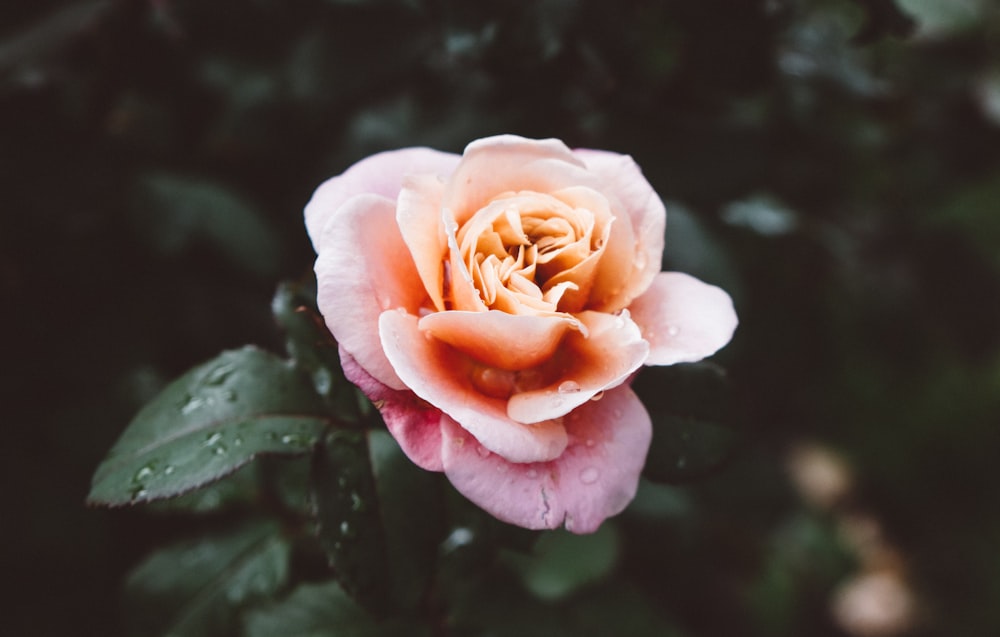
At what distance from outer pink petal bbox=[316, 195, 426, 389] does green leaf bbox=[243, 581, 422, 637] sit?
1.40ft

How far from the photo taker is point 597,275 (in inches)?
23.6

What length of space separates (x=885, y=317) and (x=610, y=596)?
4.69 feet

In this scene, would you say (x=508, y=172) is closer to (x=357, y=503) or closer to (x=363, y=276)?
(x=363, y=276)

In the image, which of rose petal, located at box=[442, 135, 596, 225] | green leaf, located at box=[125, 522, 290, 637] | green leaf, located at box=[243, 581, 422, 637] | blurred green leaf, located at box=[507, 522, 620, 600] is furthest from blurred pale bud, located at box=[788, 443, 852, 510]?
rose petal, located at box=[442, 135, 596, 225]

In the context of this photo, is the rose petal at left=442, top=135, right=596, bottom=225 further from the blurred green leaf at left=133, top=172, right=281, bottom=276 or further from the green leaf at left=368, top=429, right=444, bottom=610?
the blurred green leaf at left=133, top=172, right=281, bottom=276

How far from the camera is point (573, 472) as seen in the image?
21.3 inches

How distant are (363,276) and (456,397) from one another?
11 cm

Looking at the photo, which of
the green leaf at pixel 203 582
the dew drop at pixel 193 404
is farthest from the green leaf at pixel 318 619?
the dew drop at pixel 193 404

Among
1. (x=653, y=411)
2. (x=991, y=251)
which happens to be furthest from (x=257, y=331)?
(x=991, y=251)

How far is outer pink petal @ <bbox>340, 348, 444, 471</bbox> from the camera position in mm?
521

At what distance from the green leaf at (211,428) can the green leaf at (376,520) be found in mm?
39

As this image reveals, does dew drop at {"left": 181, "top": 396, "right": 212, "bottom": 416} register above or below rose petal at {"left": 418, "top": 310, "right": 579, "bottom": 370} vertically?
below

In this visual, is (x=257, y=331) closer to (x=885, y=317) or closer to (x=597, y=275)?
(x=597, y=275)

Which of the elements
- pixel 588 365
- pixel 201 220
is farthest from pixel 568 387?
pixel 201 220
